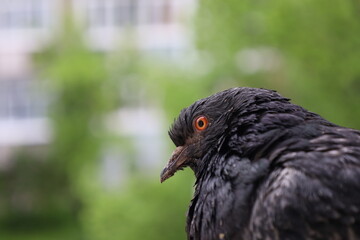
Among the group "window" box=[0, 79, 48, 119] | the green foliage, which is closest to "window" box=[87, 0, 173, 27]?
"window" box=[0, 79, 48, 119]

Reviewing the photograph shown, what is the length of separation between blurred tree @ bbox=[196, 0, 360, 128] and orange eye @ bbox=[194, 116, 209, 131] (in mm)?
8746

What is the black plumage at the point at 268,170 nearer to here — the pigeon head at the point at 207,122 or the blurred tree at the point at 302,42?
the pigeon head at the point at 207,122

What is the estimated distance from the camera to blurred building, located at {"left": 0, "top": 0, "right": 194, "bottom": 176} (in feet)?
116

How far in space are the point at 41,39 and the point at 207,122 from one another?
3292 cm

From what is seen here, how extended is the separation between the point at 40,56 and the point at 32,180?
633 centimetres

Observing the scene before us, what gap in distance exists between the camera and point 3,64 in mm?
37188

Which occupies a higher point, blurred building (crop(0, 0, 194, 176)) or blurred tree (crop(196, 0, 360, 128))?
blurred tree (crop(196, 0, 360, 128))

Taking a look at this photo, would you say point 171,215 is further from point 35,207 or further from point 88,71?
point 35,207

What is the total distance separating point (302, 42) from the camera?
12.9 metres

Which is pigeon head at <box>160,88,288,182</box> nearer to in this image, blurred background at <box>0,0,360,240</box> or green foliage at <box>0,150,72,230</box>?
blurred background at <box>0,0,360,240</box>

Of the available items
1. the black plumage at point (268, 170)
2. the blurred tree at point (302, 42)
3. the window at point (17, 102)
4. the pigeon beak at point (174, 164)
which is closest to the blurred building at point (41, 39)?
the window at point (17, 102)

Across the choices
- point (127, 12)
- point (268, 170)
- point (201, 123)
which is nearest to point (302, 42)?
point (201, 123)

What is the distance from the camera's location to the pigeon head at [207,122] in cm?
365

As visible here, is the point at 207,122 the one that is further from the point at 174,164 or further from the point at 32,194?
the point at 32,194
